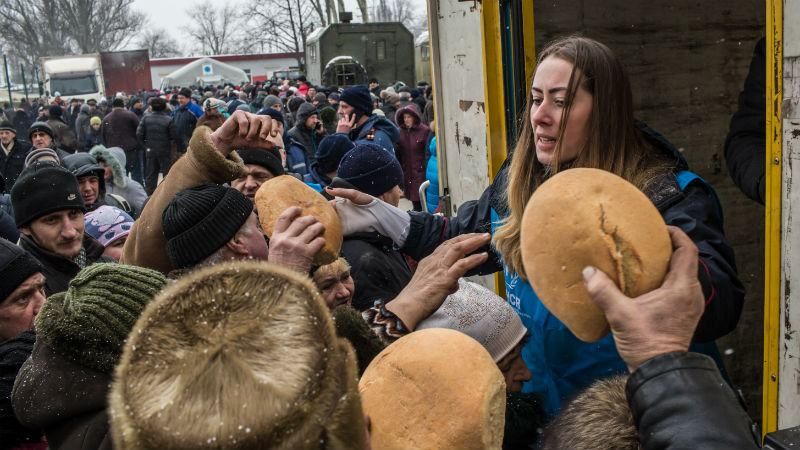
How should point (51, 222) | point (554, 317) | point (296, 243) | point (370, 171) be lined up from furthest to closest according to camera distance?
1. point (370, 171)
2. point (51, 222)
3. point (554, 317)
4. point (296, 243)

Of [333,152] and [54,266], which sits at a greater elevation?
[333,152]

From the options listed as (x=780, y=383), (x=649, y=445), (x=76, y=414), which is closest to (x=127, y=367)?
(x=76, y=414)

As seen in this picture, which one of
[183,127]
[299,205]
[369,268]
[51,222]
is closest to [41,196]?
[51,222]

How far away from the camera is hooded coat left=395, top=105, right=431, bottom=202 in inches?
371

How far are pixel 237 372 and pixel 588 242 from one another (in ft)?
2.22

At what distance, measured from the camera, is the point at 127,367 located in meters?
1.04

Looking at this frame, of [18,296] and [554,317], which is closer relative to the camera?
[554,317]

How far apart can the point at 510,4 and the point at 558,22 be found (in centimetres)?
36

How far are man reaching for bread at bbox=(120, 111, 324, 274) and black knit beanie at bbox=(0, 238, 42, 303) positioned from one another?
34cm

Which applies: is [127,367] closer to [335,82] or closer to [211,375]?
[211,375]

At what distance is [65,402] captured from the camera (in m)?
1.62

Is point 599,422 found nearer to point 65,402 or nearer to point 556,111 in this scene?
point 556,111

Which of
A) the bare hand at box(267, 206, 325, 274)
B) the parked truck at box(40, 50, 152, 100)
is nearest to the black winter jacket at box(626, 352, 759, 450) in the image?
the bare hand at box(267, 206, 325, 274)

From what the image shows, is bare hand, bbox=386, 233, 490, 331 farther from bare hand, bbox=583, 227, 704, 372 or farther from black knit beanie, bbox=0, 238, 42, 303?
black knit beanie, bbox=0, 238, 42, 303
